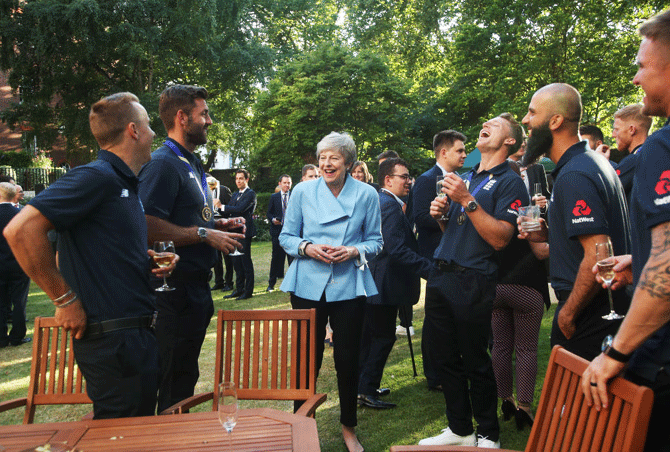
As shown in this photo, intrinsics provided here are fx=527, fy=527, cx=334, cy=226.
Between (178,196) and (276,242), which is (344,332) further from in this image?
(276,242)

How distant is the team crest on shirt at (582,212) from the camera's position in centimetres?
257

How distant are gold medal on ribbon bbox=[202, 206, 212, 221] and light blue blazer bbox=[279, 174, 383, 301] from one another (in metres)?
0.54

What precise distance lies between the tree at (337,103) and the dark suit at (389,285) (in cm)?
2188

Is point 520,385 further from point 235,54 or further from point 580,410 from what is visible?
point 235,54

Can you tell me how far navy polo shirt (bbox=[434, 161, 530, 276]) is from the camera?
11.6 feet

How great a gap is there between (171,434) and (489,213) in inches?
96.8

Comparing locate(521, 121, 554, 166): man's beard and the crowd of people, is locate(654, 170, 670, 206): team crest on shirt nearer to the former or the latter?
the crowd of people

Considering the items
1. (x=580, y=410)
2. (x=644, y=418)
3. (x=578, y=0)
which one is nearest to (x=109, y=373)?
(x=580, y=410)

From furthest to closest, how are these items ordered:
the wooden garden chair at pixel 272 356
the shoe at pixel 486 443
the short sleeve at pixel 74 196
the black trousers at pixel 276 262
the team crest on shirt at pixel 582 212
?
the black trousers at pixel 276 262 → the shoe at pixel 486 443 → the wooden garden chair at pixel 272 356 → the team crest on shirt at pixel 582 212 → the short sleeve at pixel 74 196

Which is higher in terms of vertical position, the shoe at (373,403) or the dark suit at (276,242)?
the dark suit at (276,242)

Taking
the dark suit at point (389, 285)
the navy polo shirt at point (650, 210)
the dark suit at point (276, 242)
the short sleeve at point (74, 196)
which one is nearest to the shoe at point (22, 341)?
the dark suit at point (276, 242)

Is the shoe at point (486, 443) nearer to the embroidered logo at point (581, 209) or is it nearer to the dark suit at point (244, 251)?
the embroidered logo at point (581, 209)

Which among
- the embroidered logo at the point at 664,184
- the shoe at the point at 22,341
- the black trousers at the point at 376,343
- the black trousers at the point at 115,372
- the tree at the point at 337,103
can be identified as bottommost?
the shoe at the point at 22,341

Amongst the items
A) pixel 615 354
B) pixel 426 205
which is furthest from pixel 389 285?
pixel 615 354
